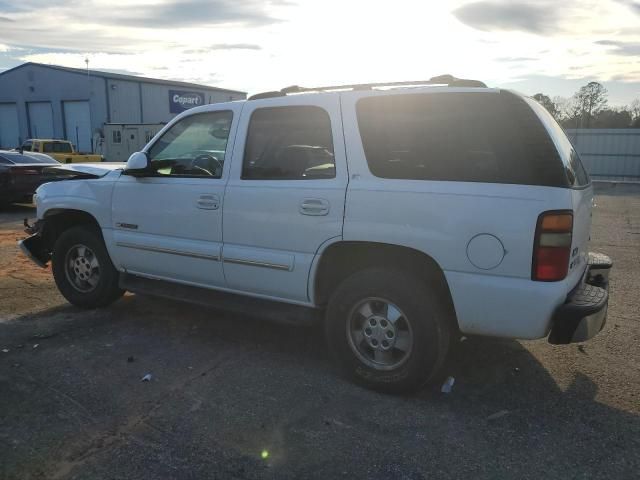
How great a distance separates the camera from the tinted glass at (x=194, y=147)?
448 cm

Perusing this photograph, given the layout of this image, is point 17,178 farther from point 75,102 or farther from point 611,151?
point 75,102

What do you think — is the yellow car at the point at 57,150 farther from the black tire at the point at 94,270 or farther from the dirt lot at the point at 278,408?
the dirt lot at the point at 278,408

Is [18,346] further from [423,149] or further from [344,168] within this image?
[423,149]

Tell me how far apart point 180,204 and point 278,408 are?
74.2 inches

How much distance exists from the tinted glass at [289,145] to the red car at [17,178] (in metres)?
10.4

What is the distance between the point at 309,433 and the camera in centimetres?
324

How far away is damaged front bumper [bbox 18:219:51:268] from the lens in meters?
5.71

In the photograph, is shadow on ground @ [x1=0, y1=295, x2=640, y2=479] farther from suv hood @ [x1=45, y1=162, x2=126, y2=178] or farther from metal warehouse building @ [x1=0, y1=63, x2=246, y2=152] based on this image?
metal warehouse building @ [x1=0, y1=63, x2=246, y2=152]

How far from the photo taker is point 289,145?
4.16 metres

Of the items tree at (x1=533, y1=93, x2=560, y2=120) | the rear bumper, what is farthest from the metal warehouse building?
the rear bumper

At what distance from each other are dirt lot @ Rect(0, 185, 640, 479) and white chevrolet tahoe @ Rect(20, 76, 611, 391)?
41 cm

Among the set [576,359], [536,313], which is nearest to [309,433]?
[536,313]

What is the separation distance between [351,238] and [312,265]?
15.3 inches

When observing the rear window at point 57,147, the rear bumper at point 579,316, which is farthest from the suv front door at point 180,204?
the rear window at point 57,147
